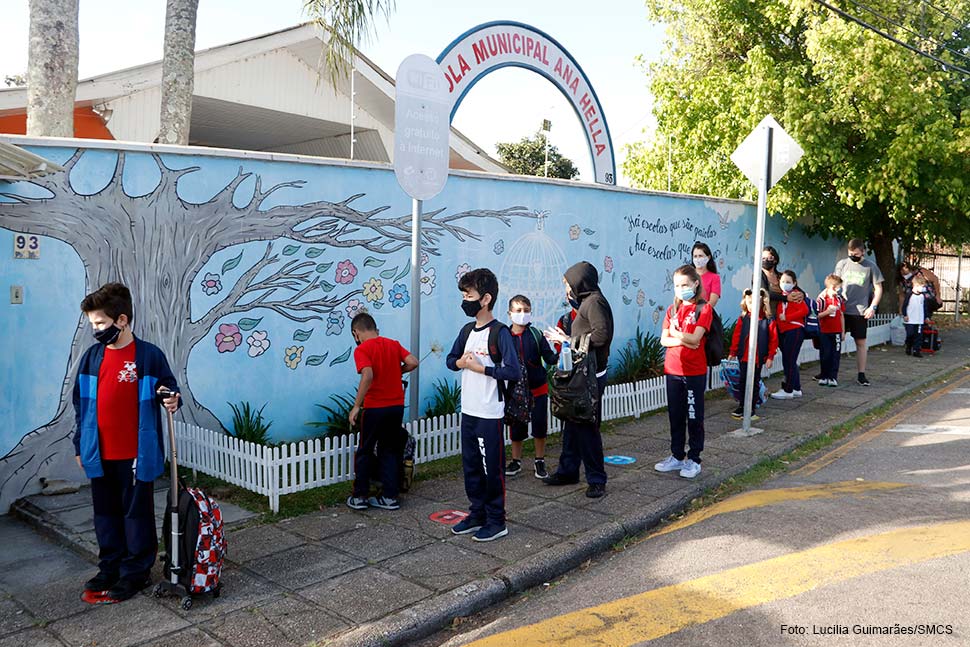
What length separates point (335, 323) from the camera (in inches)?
302

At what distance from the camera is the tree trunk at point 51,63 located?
7.43 m

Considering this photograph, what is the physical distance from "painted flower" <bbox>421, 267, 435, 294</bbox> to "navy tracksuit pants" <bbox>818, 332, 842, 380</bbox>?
5.94 m

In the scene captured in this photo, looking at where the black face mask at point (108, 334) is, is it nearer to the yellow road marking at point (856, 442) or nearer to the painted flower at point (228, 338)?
the painted flower at point (228, 338)

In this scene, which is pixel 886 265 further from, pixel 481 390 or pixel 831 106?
pixel 481 390

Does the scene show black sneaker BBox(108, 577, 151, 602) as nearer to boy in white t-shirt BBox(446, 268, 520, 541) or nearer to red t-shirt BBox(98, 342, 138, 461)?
red t-shirt BBox(98, 342, 138, 461)

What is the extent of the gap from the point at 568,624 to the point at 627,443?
4.04 m

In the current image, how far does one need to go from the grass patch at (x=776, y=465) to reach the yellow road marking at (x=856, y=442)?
0.10m

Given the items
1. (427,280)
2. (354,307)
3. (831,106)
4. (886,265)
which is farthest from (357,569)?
(886,265)

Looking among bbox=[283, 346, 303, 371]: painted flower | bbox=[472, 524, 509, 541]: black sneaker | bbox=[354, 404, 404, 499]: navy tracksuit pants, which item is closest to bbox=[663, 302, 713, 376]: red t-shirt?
bbox=[472, 524, 509, 541]: black sneaker

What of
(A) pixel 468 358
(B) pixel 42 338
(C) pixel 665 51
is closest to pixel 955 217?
(C) pixel 665 51

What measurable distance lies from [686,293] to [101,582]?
15.5 ft

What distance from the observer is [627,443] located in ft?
26.3

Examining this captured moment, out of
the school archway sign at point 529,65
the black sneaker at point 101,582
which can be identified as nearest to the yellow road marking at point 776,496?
the black sneaker at point 101,582

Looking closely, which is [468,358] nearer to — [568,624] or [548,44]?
[568,624]
